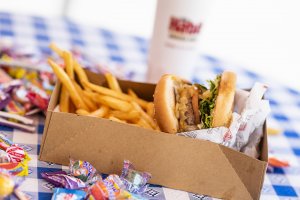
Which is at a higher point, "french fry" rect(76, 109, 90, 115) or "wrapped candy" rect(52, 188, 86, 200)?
"french fry" rect(76, 109, 90, 115)

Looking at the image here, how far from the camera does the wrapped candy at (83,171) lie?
202cm

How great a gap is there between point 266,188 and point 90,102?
75cm

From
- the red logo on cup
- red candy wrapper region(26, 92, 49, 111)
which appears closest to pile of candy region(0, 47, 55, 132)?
red candy wrapper region(26, 92, 49, 111)

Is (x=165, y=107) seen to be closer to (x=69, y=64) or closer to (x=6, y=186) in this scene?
(x=69, y=64)

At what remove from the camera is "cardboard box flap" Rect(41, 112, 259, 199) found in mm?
2090

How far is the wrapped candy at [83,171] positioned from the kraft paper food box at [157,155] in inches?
3.8

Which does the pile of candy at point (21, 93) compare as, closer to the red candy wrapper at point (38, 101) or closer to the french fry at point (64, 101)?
the red candy wrapper at point (38, 101)

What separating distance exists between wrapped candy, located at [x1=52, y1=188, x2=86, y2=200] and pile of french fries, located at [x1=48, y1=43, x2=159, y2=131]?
1.42 ft

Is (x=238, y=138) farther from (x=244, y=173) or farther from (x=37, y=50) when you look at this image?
(x=37, y=50)

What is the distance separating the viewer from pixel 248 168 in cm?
209

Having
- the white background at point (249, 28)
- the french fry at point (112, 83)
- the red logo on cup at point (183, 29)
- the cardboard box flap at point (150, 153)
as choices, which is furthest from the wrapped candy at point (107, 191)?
the white background at point (249, 28)

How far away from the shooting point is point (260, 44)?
16.0 feet

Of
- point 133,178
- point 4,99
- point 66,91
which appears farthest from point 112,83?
point 133,178

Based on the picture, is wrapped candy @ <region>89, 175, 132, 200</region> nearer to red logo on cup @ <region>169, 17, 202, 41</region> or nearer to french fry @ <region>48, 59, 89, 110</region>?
french fry @ <region>48, 59, 89, 110</region>
